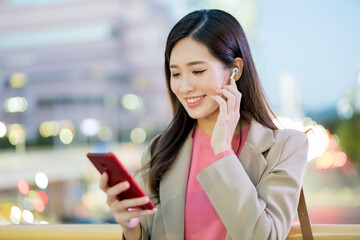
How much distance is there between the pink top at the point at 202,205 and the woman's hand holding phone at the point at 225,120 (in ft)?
0.08

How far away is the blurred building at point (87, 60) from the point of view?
105 feet

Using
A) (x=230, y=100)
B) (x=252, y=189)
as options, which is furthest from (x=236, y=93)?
(x=252, y=189)

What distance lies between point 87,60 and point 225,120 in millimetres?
33594

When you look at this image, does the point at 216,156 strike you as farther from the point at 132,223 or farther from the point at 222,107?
the point at 132,223

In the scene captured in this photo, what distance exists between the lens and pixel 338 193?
2144 cm

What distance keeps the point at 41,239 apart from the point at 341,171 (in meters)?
25.7

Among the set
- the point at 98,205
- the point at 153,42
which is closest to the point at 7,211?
the point at 98,205

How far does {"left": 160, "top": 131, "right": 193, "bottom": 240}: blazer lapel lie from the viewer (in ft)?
4.27

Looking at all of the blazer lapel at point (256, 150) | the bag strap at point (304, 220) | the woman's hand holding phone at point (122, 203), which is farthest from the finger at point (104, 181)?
the bag strap at point (304, 220)

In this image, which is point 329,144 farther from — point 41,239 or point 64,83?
point 41,239

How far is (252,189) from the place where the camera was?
1.15 metres

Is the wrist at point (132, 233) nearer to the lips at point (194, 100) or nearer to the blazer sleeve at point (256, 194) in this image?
the blazer sleeve at point (256, 194)

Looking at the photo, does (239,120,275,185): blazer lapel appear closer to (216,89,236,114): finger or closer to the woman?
the woman

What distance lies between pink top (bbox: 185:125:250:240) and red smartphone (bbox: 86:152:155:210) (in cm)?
21
